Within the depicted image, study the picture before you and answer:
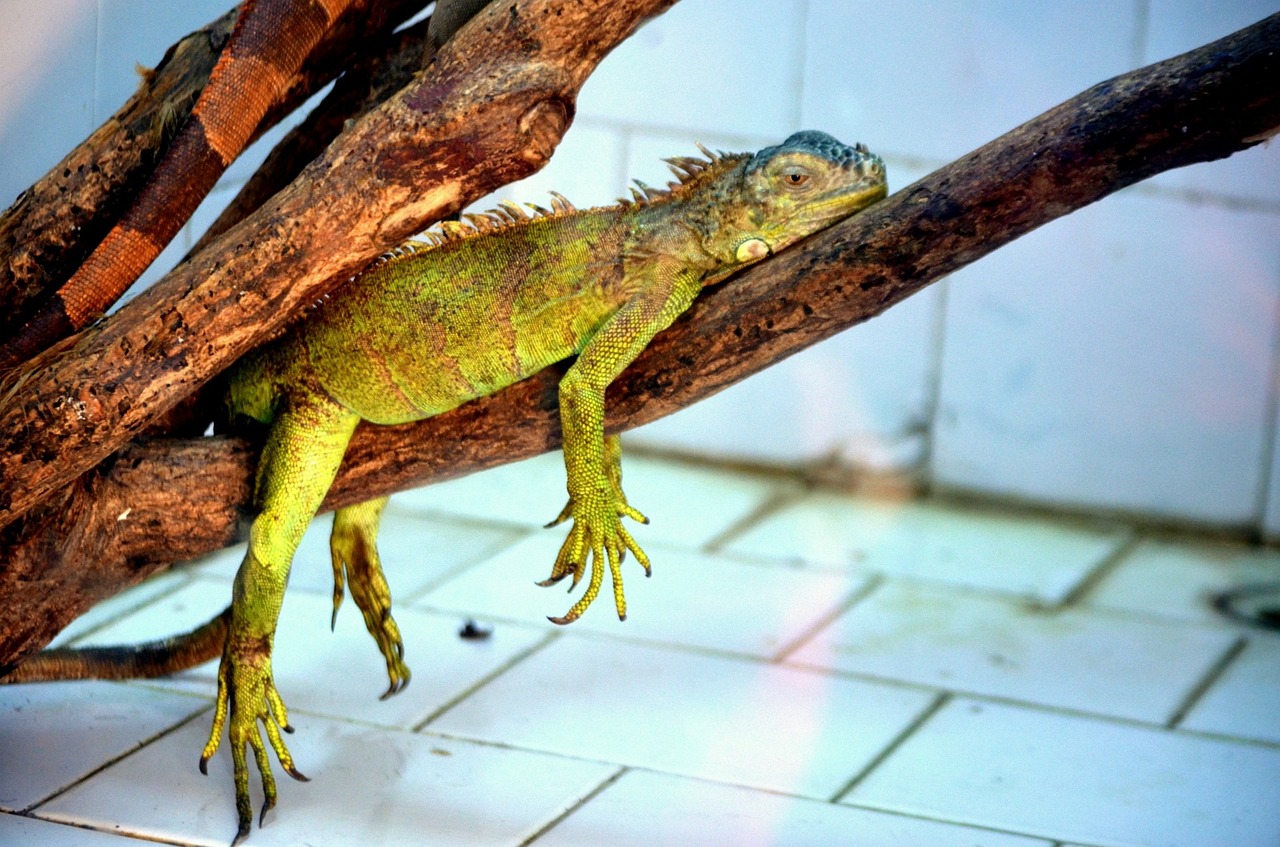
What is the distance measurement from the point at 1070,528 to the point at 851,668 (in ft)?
5.69

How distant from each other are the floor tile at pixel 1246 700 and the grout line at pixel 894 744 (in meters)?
0.71

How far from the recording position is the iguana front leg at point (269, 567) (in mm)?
3527

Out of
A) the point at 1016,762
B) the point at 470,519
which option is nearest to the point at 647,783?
the point at 1016,762

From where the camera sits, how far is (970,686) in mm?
4645

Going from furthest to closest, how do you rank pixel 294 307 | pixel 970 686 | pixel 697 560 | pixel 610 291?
pixel 697 560, pixel 970 686, pixel 610 291, pixel 294 307

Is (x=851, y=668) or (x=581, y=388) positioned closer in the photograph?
(x=581, y=388)

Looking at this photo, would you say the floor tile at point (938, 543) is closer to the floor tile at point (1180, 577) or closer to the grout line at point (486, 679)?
the floor tile at point (1180, 577)

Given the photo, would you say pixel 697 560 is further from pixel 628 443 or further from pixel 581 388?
pixel 581 388

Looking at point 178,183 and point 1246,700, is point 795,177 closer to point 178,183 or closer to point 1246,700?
point 178,183

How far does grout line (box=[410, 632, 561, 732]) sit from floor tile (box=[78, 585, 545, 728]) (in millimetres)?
13

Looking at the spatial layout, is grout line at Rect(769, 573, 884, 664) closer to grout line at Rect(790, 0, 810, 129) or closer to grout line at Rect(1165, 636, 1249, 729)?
grout line at Rect(1165, 636, 1249, 729)

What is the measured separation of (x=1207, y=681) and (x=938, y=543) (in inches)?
53.2

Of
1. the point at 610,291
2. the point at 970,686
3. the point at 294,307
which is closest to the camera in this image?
the point at 294,307

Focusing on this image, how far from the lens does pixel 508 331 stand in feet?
11.4
